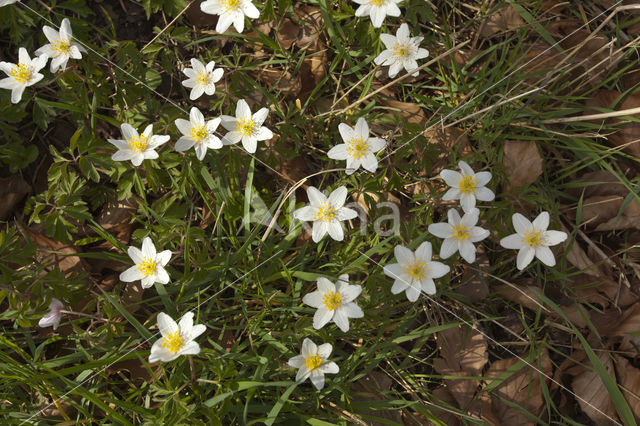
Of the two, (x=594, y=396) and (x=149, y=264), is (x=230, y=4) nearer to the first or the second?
(x=149, y=264)

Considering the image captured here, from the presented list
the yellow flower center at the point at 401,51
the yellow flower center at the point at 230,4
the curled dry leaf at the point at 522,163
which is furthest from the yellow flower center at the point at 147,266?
the curled dry leaf at the point at 522,163

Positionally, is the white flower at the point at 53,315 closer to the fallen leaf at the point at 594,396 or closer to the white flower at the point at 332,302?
the white flower at the point at 332,302

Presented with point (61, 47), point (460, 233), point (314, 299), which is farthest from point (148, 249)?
point (460, 233)

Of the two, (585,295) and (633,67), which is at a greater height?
(633,67)

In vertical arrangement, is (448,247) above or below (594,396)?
→ above

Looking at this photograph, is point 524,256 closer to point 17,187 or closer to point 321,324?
point 321,324

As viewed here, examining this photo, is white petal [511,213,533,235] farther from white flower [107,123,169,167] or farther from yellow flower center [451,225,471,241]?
white flower [107,123,169,167]

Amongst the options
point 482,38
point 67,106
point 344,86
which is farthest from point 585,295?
point 67,106
